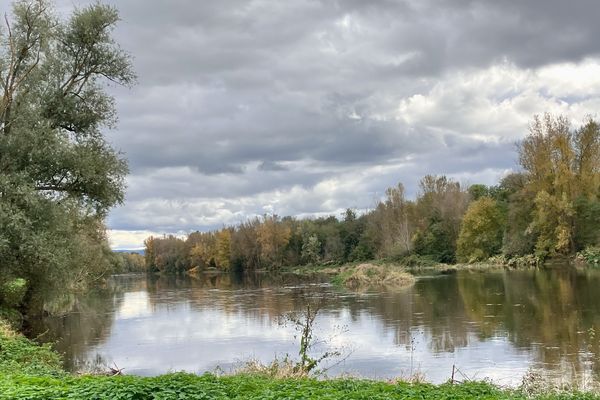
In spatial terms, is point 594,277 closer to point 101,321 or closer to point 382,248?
point 101,321

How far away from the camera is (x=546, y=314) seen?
25703 mm

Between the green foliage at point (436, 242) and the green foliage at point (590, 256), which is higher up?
the green foliage at point (436, 242)

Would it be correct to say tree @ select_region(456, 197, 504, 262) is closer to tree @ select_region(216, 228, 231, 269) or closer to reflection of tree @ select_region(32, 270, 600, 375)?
reflection of tree @ select_region(32, 270, 600, 375)

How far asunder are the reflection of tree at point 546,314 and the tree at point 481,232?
111 ft

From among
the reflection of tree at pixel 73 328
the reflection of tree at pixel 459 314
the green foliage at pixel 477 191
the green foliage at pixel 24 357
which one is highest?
the green foliage at pixel 477 191

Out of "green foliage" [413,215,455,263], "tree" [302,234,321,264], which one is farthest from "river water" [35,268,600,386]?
"tree" [302,234,321,264]

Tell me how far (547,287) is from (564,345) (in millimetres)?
20149

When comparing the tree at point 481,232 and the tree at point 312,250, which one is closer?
the tree at point 481,232

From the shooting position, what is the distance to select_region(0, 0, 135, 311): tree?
2267 cm

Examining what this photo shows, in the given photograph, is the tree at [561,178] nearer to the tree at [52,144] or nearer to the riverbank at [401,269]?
the riverbank at [401,269]


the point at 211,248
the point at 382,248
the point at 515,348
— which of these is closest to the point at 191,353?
the point at 515,348

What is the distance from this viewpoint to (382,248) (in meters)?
98.2

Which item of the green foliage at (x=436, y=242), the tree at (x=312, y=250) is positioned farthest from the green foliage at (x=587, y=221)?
the tree at (x=312, y=250)

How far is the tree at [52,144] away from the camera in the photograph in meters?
22.7
